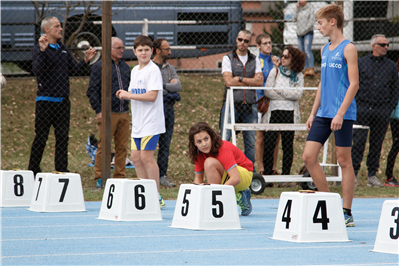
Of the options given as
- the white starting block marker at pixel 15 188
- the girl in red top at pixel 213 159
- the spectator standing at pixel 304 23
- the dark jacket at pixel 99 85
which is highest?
the spectator standing at pixel 304 23

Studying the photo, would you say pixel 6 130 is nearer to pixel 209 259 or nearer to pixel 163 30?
pixel 163 30

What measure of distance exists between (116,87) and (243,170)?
322 cm

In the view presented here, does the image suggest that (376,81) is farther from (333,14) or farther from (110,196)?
(110,196)

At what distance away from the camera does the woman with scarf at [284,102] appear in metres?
8.58

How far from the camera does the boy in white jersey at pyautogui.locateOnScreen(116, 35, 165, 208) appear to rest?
6238 millimetres

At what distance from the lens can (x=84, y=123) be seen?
42.0 feet

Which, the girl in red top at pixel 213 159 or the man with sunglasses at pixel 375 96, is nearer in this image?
the girl in red top at pixel 213 159

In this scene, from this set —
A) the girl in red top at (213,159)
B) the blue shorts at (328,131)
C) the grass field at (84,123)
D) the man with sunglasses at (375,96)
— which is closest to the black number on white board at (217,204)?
the girl in red top at (213,159)

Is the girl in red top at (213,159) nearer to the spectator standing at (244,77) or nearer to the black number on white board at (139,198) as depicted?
the black number on white board at (139,198)

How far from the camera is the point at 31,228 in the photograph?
518 centimetres

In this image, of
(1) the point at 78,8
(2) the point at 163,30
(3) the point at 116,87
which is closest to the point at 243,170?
(3) the point at 116,87

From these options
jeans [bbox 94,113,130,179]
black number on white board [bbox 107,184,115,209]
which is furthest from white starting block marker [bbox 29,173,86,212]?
jeans [bbox 94,113,130,179]

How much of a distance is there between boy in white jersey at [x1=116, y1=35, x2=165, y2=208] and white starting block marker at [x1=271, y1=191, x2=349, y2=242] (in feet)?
6.79

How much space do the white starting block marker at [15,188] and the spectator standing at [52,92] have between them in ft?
3.81
